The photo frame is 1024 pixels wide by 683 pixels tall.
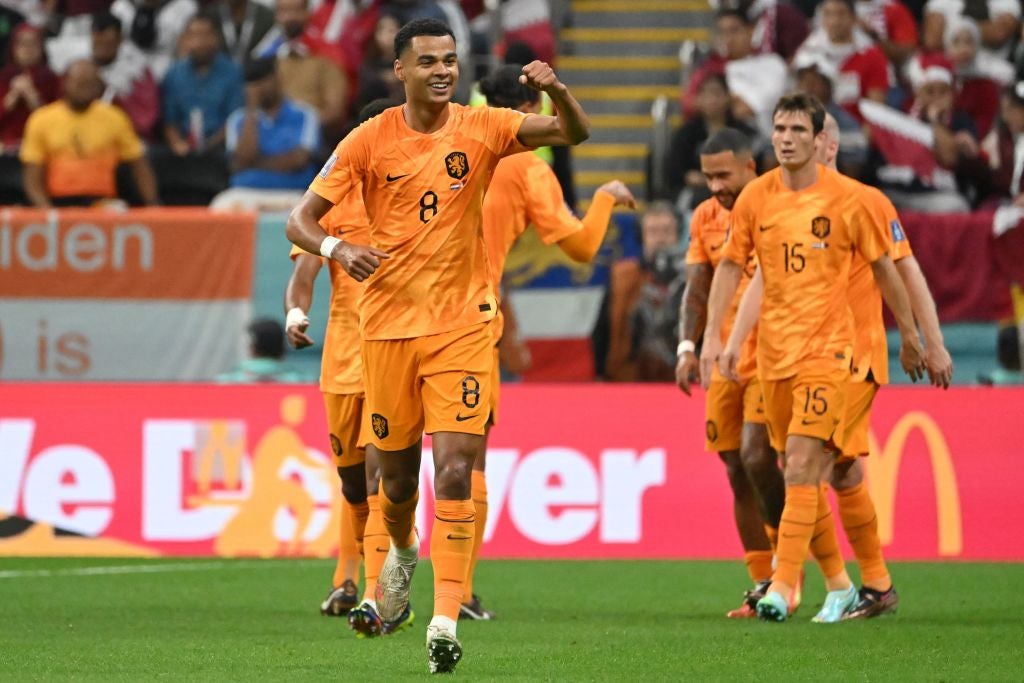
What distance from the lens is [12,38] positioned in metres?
19.8

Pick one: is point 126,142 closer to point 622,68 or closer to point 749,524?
point 622,68

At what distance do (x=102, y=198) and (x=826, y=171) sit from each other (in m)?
8.98

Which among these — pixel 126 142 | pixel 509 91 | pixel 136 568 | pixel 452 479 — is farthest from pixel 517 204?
pixel 126 142

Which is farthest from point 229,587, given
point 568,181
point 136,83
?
point 136,83

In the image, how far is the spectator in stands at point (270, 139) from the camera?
17844 mm

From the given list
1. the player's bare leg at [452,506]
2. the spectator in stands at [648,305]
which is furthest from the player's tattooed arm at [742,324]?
the spectator in stands at [648,305]

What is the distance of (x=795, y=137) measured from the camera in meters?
10.1

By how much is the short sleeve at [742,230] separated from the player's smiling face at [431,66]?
2.66m

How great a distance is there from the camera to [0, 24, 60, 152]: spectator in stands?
62.0ft

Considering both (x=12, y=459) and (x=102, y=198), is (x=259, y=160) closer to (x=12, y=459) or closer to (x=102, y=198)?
(x=102, y=198)

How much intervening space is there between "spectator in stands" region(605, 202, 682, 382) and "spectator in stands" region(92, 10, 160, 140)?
5.42m

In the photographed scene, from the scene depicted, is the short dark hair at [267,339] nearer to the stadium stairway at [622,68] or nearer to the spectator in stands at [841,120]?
the spectator in stands at [841,120]

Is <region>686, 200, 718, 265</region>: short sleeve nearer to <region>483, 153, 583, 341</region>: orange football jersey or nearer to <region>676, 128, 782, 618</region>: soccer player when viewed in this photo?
<region>676, 128, 782, 618</region>: soccer player

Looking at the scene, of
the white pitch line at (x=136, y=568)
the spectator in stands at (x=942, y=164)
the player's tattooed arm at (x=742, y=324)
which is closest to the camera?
the player's tattooed arm at (x=742, y=324)
